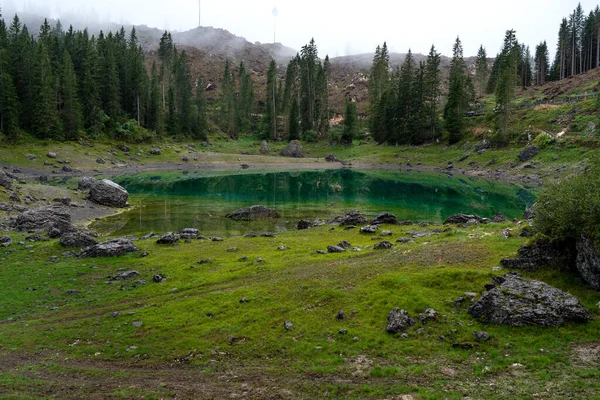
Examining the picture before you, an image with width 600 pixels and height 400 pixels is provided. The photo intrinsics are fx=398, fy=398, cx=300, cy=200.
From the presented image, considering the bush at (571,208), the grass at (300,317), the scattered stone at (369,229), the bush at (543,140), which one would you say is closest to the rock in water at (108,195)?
the grass at (300,317)

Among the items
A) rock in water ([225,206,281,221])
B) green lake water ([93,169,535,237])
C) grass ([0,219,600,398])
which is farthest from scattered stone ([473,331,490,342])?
rock in water ([225,206,281,221])

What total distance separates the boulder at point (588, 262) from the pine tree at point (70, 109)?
4821 inches

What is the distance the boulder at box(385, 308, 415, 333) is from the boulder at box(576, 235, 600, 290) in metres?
10.2

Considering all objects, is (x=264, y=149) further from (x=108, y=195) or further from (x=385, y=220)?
(x=385, y=220)

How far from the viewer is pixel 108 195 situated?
200 ft

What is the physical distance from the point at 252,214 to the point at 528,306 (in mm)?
39786

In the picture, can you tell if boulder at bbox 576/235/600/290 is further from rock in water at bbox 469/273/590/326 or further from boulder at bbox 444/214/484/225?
boulder at bbox 444/214/484/225

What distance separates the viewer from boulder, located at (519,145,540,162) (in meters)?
100

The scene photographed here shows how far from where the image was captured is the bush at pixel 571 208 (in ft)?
69.6

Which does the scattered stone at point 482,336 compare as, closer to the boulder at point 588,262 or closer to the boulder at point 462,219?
the boulder at point 588,262

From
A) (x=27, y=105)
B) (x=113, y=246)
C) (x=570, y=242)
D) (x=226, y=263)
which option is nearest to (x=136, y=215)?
(x=113, y=246)

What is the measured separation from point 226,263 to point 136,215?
30.0m

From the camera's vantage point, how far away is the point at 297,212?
60.9 m

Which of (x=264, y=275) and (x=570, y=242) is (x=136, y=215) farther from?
(x=570, y=242)
